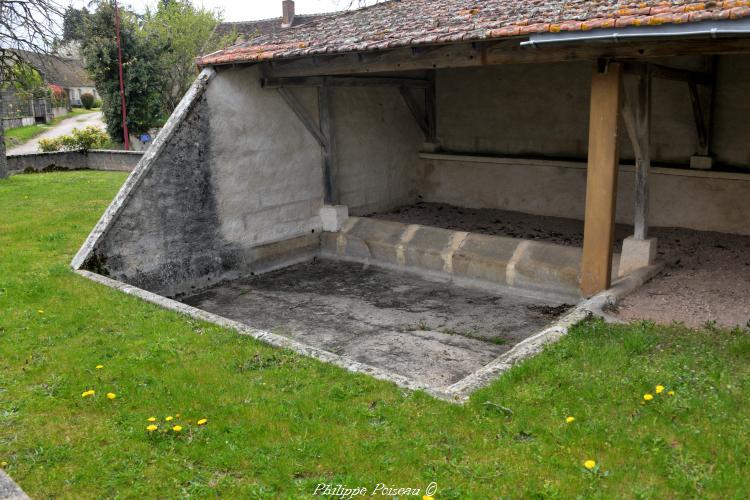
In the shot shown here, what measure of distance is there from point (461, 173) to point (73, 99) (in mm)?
47479

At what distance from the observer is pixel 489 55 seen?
7266 millimetres

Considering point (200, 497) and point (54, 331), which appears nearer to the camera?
point (200, 497)

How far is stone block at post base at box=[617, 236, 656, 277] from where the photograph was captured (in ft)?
25.4

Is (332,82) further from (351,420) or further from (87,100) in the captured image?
(87,100)

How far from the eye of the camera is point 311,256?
11211 millimetres

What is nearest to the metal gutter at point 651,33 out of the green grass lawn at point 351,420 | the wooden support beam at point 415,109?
the green grass lawn at point 351,420

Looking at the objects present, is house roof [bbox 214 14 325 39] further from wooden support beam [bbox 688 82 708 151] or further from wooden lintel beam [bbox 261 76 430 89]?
wooden support beam [bbox 688 82 708 151]

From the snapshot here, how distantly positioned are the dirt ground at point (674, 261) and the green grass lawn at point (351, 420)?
1.93 feet

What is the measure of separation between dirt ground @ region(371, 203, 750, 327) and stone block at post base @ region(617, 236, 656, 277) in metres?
0.25

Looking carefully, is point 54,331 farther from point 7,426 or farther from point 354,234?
point 354,234

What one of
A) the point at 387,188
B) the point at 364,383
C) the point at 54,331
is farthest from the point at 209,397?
the point at 387,188

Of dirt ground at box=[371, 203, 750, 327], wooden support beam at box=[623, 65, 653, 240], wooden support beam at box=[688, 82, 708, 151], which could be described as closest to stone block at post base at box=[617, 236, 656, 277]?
wooden support beam at box=[623, 65, 653, 240]

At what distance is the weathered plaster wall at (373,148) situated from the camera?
11.4 m

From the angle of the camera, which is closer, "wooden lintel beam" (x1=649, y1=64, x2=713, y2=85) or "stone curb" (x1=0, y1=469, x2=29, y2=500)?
"stone curb" (x1=0, y1=469, x2=29, y2=500)
